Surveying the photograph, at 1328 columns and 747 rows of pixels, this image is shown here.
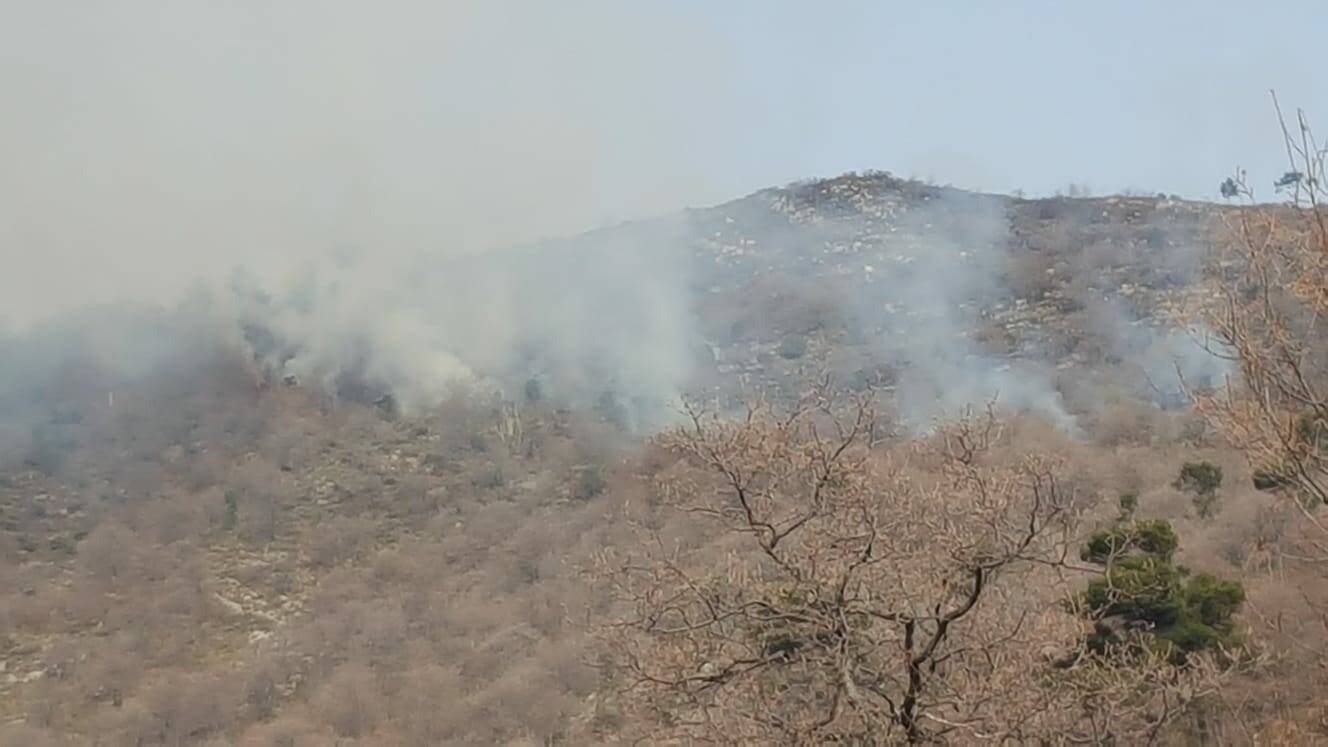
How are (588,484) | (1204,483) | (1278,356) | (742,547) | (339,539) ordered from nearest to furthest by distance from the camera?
(1278,356) → (742,547) → (1204,483) → (339,539) → (588,484)

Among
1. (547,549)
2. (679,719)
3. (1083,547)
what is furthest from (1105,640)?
(547,549)

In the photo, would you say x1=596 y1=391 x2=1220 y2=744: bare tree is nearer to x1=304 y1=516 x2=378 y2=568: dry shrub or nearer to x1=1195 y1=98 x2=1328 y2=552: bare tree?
x1=1195 y1=98 x2=1328 y2=552: bare tree

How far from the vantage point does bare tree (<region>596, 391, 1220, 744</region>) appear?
5668 millimetres

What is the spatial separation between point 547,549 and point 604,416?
6067 millimetres

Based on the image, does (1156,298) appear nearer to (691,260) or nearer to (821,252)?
(821,252)

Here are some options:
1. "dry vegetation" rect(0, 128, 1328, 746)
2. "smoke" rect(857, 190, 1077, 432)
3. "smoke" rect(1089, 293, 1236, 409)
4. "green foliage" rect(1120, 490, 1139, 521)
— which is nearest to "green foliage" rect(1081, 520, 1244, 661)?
"dry vegetation" rect(0, 128, 1328, 746)

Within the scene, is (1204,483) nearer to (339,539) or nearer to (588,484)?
(588,484)

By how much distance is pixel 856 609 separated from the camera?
19.5ft

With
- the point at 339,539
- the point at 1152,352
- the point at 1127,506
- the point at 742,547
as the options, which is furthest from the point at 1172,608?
the point at 1152,352

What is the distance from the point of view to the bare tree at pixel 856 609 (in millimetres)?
5668

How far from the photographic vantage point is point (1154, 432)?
22391 mm

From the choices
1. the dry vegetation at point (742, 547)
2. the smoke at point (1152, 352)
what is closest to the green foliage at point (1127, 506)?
the dry vegetation at point (742, 547)

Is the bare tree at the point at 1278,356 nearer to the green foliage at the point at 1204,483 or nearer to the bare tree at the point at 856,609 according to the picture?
the bare tree at the point at 856,609

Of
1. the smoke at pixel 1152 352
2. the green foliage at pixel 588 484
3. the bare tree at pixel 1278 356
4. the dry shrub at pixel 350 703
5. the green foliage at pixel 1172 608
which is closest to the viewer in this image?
the bare tree at pixel 1278 356
